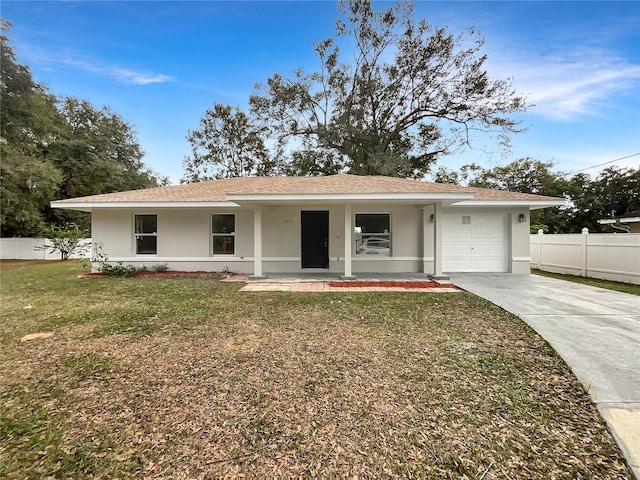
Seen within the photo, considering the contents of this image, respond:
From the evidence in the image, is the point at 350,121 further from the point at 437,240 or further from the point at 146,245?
the point at 146,245

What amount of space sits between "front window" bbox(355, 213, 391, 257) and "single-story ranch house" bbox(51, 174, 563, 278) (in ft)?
0.11

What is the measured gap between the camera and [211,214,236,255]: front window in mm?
10641

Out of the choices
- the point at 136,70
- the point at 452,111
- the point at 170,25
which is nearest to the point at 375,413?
the point at 170,25

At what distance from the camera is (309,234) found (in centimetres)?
1053

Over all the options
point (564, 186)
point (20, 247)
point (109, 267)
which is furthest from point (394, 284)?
point (564, 186)

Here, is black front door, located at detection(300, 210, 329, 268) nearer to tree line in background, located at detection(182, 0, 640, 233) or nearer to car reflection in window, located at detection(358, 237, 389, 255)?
car reflection in window, located at detection(358, 237, 389, 255)

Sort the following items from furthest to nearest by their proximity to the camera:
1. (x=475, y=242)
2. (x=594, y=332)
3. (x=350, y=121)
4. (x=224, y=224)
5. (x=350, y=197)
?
(x=350, y=121)
(x=224, y=224)
(x=475, y=242)
(x=350, y=197)
(x=594, y=332)

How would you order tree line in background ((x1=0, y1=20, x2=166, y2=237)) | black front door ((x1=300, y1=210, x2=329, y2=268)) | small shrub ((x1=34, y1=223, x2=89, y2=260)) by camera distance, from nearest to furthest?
1. black front door ((x1=300, y1=210, x2=329, y2=268))
2. tree line in background ((x1=0, y1=20, x2=166, y2=237))
3. small shrub ((x1=34, y1=223, x2=89, y2=260))

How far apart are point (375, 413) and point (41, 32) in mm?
15163

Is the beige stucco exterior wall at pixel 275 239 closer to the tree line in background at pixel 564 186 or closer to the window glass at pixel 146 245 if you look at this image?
the window glass at pixel 146 245

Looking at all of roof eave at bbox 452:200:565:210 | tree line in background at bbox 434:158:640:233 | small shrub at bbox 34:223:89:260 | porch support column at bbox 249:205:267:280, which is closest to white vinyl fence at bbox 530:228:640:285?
roof eave at bbox 452:200:565:210

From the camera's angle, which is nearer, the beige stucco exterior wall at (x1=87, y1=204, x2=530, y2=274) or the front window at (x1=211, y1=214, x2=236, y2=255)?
the beige stucco exterior wall at (x1=87, y1=204, x2=530, y2=274)

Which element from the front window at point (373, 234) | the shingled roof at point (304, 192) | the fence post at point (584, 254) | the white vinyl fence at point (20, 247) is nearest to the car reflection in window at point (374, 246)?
the front window at point (373, 234)

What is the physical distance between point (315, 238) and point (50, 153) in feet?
66.0
